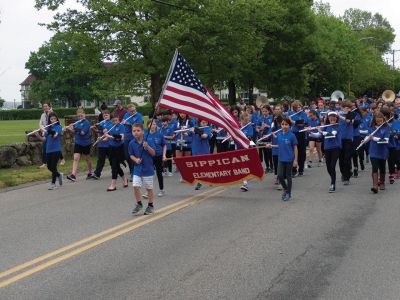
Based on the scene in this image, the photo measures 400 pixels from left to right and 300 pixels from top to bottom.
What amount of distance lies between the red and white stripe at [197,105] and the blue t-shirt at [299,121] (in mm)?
4123

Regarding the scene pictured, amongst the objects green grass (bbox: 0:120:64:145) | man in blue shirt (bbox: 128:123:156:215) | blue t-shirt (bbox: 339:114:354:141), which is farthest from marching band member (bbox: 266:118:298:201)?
green grass (bbox: 0:120:64:145)

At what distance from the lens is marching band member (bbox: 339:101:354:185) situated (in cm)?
1337

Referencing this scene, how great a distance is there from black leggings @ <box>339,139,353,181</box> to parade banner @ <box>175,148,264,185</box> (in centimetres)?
283

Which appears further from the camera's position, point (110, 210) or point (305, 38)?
point (305, 38)

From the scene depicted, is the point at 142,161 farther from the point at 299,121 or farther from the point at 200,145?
the point at 299,121

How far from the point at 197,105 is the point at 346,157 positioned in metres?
4.65

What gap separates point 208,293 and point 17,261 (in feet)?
8.50

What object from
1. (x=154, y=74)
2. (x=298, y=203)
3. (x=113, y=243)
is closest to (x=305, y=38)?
(x=154, y=74)

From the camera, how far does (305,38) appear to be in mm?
41969

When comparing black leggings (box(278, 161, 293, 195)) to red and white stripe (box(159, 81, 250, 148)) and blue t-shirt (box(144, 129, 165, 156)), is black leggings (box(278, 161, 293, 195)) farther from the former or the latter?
blue t-shirt (box(144, 129, 165, 156))

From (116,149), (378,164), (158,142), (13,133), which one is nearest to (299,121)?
(378,164)

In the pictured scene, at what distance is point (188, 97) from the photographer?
33.6ft

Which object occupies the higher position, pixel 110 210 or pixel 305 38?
pixel 305 38

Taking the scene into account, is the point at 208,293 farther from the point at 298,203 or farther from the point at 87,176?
the point at 87,176
